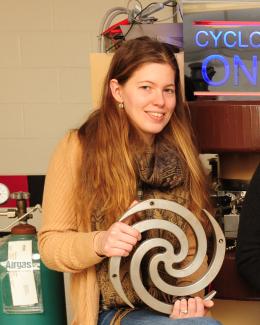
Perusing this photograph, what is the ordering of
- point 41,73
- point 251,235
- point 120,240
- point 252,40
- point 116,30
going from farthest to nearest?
point 41,73, point 116,30, point 252,40, point 251,235, point 120,240

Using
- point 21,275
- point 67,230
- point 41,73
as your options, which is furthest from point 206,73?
point 41,73

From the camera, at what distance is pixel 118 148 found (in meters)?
1.43

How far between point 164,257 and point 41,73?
1.40 m

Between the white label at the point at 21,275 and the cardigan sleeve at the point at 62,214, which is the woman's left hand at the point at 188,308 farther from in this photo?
the white label at the point at 21,275

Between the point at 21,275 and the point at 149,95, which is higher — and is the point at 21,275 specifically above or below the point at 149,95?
below

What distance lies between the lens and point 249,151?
5.38 feet

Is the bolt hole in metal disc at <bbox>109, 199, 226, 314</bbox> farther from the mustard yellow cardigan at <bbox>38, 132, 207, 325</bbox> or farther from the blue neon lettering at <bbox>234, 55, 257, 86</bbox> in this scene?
the blue neon lettering at <bbox>234, 55, 257, 86</bbox>

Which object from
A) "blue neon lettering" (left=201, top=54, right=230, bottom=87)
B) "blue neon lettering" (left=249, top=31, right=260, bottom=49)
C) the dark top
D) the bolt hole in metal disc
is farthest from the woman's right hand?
"blue neon lettering" (left=249, top=31, right=260, bottom=49)

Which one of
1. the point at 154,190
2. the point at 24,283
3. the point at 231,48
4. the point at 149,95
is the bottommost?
the point at 24,283

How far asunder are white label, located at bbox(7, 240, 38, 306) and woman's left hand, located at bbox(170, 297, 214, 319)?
544 mm

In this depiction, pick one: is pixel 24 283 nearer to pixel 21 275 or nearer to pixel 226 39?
pixel 21 275

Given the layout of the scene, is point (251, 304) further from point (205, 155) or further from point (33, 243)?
point (33, 243)

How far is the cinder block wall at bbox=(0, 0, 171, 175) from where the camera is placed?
7.85 ft

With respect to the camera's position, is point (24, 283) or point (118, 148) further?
point (24, 283)
